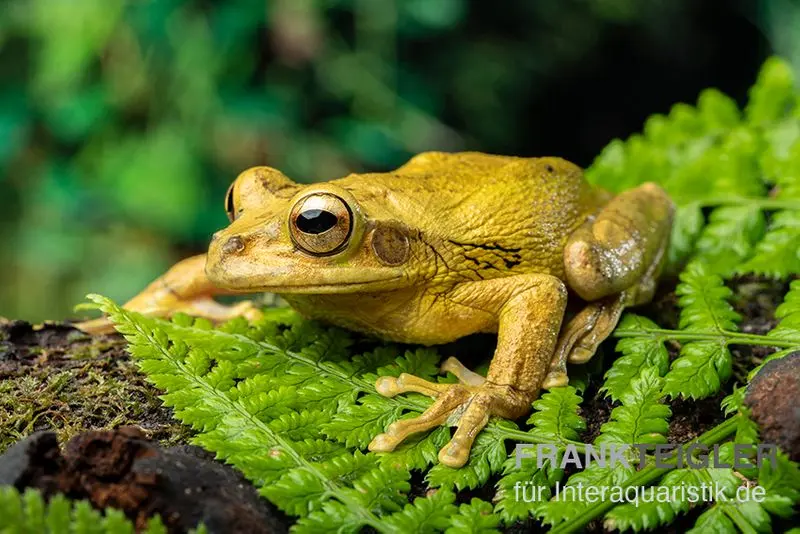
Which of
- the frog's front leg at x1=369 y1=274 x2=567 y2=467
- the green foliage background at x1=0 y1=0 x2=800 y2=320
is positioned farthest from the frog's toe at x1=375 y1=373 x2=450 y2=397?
the green foliage background at x1=0 y1=0 x2=800 y2=320

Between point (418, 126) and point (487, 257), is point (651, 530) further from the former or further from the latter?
point (418, 126)

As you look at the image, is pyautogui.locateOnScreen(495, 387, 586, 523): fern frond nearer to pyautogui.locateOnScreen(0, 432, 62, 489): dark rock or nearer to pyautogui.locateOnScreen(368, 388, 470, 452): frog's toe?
pyautogui.locateOnScreen(368, 388, 470, 452): frog's toe

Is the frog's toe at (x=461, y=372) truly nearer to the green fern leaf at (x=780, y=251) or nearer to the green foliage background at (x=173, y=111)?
the green fern leaf at (x=780, y=251)

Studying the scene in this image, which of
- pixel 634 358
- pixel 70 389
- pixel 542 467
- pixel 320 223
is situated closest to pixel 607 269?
pixel 634 358

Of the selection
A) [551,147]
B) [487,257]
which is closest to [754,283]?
[487,257]

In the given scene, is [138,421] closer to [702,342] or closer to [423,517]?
[423,517]
